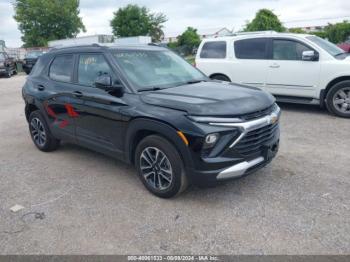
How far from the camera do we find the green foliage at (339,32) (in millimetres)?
29359

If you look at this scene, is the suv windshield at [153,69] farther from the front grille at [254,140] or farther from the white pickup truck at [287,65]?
the white pickup truck at [287,65]

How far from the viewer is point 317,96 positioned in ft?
24.3

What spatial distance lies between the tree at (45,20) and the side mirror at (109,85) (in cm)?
6723

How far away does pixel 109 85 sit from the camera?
397cm

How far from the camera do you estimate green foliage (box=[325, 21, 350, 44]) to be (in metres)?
A: 29.4

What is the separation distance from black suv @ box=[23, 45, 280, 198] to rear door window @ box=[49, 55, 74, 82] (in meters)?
0.02

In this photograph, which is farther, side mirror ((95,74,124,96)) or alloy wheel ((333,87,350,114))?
alloy wheel ((333,87,350,114))

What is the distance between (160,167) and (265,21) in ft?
77.1

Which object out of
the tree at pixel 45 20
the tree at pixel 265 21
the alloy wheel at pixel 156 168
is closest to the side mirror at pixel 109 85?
the alloy wheel at pixel 156 168

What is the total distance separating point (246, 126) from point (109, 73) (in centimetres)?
190

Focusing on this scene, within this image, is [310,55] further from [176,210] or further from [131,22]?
[131,22]

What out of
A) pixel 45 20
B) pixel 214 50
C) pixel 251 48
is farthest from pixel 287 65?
pixel 45 20

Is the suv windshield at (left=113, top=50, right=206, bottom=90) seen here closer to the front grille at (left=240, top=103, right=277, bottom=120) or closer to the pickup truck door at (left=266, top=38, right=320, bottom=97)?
the front grille at (left=240, top=103, right=277, bottom=120)

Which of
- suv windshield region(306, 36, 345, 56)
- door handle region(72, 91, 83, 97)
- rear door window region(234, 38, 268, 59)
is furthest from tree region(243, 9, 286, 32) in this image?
door handle region(72, 91, 83, 97)
